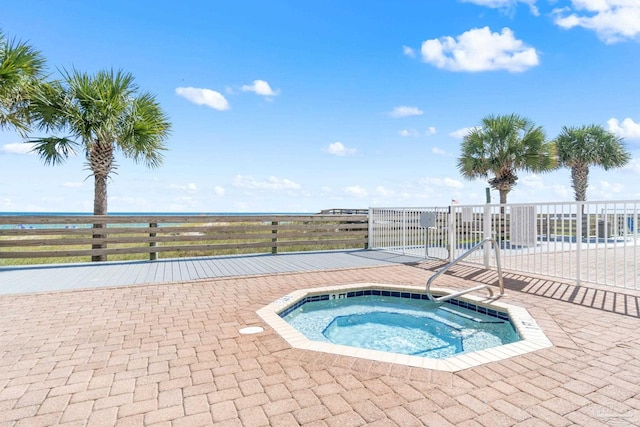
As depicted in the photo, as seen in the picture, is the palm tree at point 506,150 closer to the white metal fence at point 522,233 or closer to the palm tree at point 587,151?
the palm tree at point 587,151

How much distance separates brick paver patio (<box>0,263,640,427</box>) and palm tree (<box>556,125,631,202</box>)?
17589 millimetres

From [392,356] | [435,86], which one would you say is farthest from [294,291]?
[435,86]

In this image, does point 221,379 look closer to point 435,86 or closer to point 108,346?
point 108,346

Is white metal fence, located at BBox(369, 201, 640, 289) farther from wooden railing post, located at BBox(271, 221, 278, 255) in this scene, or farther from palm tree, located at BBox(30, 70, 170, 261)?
palm tree, located at BBox(30, 70, 170, 261)

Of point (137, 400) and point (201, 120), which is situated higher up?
point (201, 120)

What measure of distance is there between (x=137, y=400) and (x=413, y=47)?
506 inches

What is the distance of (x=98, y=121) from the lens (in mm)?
8250

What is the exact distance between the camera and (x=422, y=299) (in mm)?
5180

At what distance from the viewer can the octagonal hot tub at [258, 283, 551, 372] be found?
2.91 metres

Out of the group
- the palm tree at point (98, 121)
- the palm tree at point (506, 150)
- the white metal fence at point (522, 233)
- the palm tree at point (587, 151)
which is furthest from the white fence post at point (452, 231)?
the palm tree at point (587, 151)

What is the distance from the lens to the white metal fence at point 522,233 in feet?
16.7

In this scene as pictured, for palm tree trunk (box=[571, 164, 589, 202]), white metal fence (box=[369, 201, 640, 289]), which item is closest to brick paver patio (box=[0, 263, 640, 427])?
white metal fence (box=[369, 201, 640, 289])

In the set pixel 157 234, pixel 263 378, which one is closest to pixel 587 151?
pixel 157 234

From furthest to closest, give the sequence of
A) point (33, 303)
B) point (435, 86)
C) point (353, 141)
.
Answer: point (353, 141) → point (435, 86) → point (33, 303)
